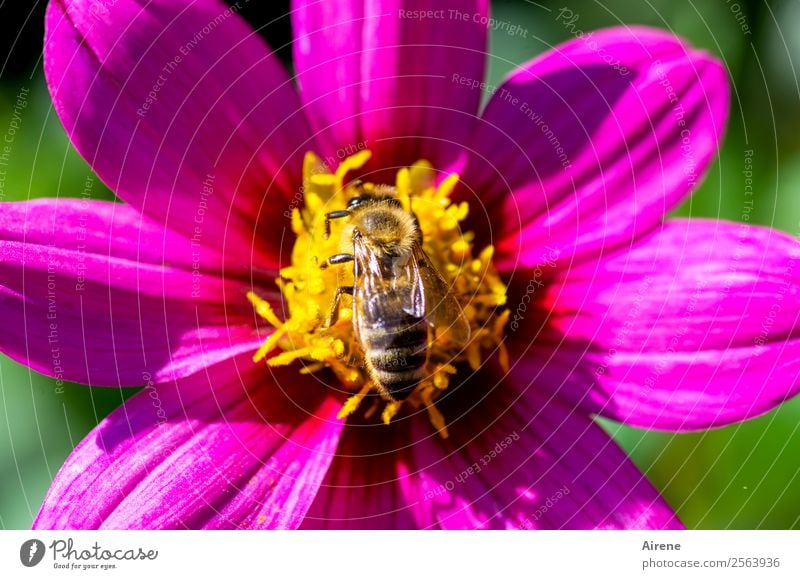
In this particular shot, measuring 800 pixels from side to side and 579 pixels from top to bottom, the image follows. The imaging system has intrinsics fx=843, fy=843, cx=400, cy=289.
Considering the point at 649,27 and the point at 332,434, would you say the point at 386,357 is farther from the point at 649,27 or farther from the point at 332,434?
the point at 649,27

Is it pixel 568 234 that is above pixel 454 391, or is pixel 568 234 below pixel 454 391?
above

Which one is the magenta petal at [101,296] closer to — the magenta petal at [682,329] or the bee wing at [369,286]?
the bee wing at [369,286]

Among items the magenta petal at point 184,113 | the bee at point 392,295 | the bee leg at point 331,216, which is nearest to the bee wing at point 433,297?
the bee at point 392,295

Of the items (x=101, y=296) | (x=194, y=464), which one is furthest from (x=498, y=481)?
(x=101, y=296)

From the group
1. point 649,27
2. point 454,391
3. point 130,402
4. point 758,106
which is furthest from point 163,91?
point 758,106

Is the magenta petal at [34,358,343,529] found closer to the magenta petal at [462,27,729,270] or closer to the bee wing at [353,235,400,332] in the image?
the bee wing at [353,235,400,332]

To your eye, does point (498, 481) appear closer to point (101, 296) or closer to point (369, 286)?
point (369, 286)
